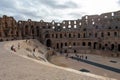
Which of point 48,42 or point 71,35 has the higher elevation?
point 71,35

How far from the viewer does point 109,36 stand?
2169 inches

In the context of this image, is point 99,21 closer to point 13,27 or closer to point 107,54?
point 107,54

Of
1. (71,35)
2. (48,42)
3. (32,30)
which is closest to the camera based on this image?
(71,35)

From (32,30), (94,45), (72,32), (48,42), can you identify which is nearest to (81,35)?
(72,32)

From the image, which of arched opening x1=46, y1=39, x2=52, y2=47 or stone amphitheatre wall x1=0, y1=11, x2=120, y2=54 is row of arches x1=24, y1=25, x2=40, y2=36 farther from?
arched opening x1=46, y1=39, x2=52, y2=47

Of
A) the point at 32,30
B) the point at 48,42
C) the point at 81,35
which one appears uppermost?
the point at 32,30

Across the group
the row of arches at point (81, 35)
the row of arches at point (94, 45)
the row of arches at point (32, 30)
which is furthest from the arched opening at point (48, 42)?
the row of arches at point (32, 30)

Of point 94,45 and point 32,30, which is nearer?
point 94,45

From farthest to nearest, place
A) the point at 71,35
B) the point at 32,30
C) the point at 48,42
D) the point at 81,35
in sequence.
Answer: the point at 32,30
the point at 48,42
the point at 71,35
the point at 81,35

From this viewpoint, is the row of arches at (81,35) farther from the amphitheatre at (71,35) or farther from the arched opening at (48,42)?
the arched opening at (48,42)

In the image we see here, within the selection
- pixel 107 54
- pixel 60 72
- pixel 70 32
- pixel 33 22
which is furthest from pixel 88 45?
pixel 60 72

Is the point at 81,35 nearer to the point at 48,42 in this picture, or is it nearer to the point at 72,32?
the point at 72,32

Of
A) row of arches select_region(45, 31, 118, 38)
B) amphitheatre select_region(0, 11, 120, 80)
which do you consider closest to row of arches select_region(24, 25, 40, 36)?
amphitheatre select_region(0, 11, 120, 80)

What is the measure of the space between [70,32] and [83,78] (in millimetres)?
51154
